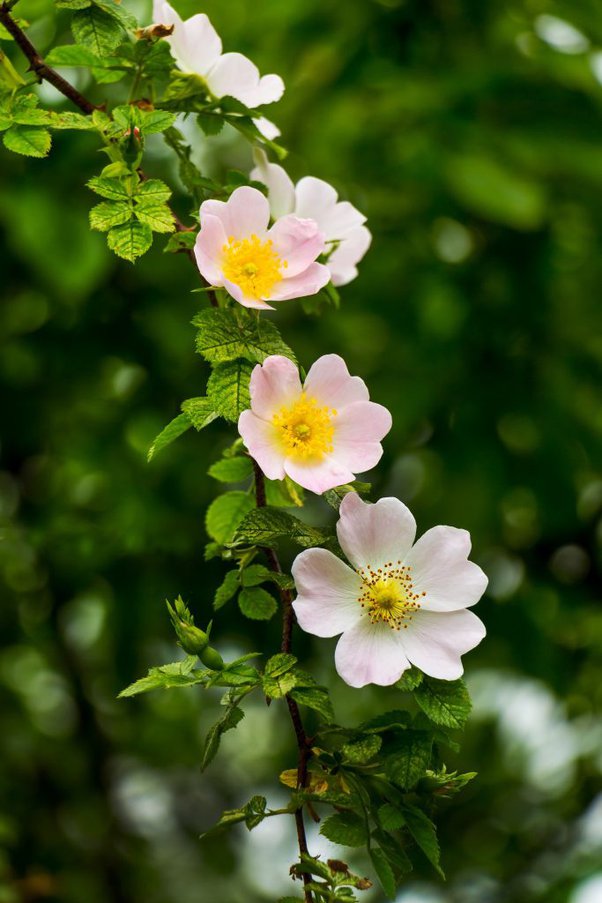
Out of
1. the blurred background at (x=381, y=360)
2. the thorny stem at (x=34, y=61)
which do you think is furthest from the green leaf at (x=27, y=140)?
the blurred background at (x=381, y=360)

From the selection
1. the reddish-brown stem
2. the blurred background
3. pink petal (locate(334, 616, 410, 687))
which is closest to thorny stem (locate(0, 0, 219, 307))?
the reddish-brown stem

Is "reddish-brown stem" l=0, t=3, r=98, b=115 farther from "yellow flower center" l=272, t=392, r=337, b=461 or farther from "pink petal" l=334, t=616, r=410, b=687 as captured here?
"pink petal" l=334, t=616, r=410, b=687

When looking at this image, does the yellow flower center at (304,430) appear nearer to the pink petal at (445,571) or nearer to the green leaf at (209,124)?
the pink petal at (445,571)

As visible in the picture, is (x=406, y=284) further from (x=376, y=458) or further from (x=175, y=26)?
(x=376, y=458)

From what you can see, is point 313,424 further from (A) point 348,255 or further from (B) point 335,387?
(A) point 348,255

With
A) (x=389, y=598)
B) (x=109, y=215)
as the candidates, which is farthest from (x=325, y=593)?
(x=109, y=215)

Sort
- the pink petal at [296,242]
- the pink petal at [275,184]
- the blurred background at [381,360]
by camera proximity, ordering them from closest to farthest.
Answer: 1. the pink petal at [296,242]
2. the pink petal at [275,184]
3. the blurred background at [381,360]
